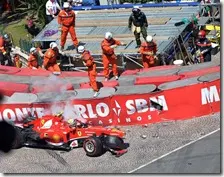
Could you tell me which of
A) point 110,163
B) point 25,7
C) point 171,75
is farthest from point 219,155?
point 25,7

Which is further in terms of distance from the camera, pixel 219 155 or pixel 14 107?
pixel 14 107

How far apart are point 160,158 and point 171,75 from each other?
10.9 ft

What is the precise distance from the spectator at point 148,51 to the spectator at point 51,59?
8.03 feet

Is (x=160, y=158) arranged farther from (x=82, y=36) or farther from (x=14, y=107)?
(x=82, y=36)

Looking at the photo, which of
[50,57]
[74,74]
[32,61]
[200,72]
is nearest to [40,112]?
[50,57]

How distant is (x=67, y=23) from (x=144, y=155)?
241 inches

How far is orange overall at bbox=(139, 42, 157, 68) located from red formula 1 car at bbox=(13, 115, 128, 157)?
3447 mm

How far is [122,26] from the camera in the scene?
22172 mm

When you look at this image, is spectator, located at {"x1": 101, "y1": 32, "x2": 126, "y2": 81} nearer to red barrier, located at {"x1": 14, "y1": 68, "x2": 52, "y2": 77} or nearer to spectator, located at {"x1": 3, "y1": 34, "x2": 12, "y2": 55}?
red barrier, located at {"x1": 14, "y1": 68, "x2": 52, "y2": 77}

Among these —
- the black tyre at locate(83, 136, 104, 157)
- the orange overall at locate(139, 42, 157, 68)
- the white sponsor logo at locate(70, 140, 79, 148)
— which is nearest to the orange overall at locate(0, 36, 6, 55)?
the orange overall at locate(139, 42, 157, 68)

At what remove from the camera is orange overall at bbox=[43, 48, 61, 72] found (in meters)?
18.8

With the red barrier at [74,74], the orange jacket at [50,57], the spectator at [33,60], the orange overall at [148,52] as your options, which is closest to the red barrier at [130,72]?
the orange overall at [148,52]

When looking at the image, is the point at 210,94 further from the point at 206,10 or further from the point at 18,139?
the point at 206,10

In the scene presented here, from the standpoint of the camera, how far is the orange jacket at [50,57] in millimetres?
18778
